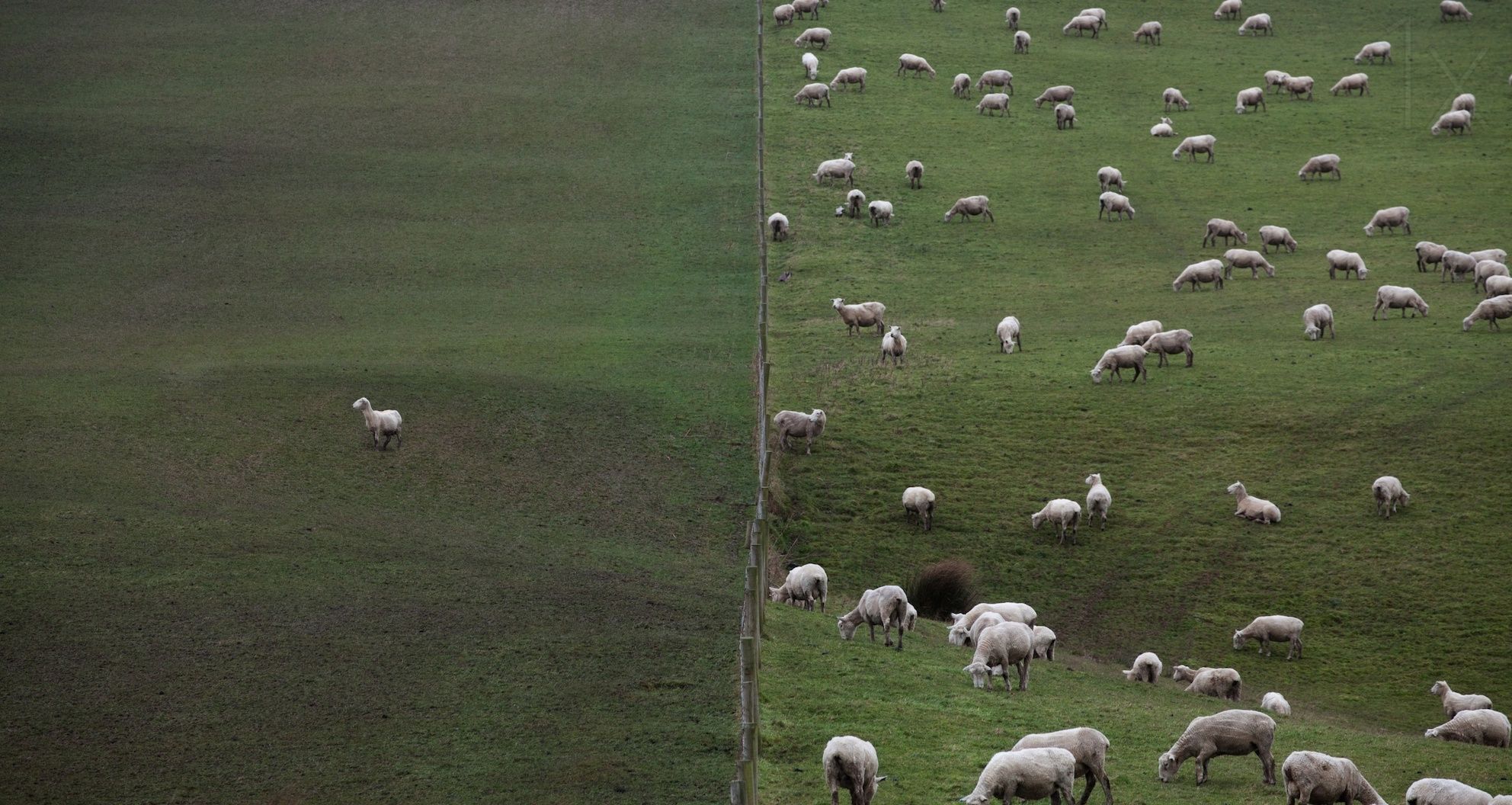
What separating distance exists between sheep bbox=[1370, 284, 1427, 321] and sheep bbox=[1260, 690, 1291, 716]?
2092cm

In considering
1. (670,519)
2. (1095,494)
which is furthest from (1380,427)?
(670,519)

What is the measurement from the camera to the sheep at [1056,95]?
64.4 meters

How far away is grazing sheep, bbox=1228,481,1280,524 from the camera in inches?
1257

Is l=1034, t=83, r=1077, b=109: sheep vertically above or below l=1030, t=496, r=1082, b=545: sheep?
above

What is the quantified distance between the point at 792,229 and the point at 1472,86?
32.9m

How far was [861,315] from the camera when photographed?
140 ft

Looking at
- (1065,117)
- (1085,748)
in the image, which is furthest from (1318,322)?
(1085,748)

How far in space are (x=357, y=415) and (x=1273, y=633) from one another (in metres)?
20.4

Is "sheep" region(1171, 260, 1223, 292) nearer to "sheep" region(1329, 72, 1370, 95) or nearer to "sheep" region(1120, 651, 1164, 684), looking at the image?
"sheep" region(1120, 651, 1164, 684)

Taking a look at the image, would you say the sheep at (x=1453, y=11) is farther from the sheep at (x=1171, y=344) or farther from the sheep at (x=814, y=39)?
the sheep at (x=1171, y=344)

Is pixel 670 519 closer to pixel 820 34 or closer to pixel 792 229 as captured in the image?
pixel 792 229

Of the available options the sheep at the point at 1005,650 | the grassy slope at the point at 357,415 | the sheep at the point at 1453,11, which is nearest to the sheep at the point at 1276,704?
the sheep at the point at 1005,650

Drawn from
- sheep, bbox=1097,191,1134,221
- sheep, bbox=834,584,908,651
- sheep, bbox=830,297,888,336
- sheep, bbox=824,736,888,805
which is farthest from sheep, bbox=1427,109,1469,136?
sheep, bbox=824,736,888,805

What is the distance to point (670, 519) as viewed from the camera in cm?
3095
